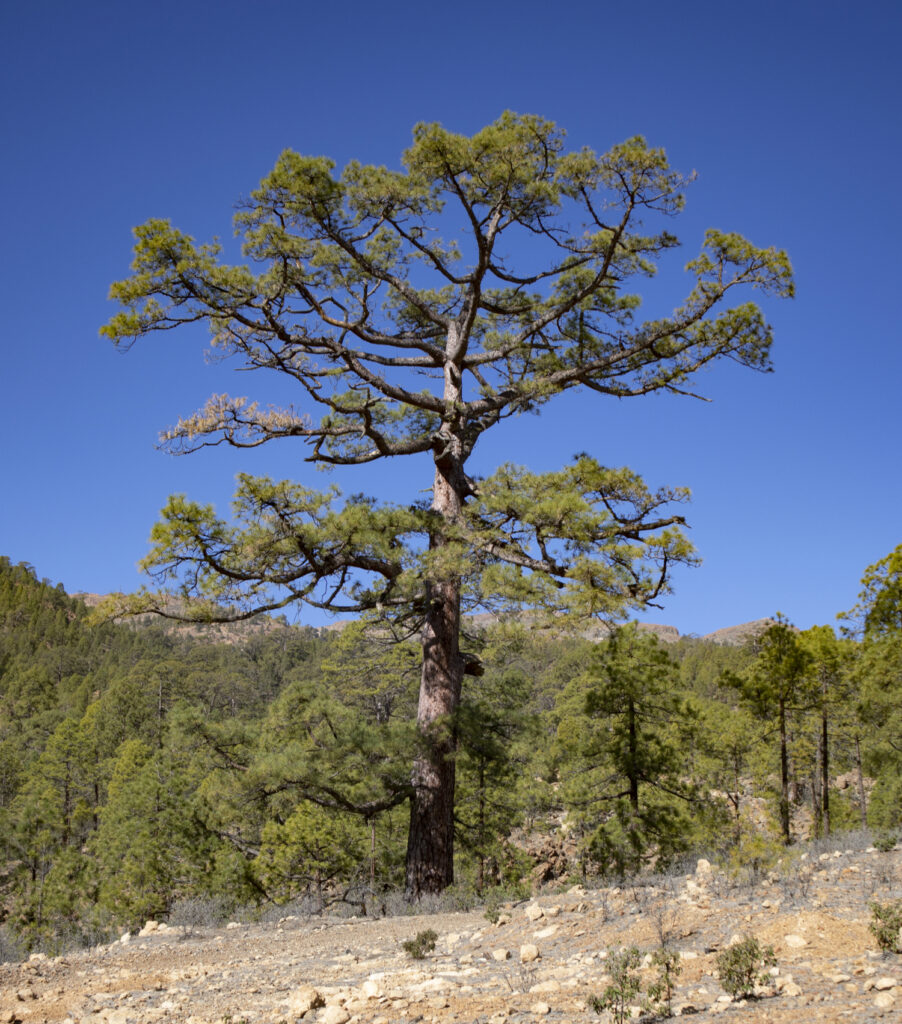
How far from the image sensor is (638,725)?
13.9 metres

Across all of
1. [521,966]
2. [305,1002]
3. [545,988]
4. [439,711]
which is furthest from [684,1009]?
[439,711]

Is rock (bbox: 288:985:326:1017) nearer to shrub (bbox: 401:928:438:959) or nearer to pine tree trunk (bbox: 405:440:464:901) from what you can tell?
shrub (bbox: 401:928:438:959)

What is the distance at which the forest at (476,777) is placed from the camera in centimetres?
1004

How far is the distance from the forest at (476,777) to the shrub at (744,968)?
2.44m

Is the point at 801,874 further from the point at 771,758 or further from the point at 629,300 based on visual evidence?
the point at 771,758

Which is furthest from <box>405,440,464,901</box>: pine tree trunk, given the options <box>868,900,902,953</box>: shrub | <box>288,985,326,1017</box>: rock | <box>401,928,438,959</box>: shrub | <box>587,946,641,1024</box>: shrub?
<box>868,900,902,953</box>: shrub

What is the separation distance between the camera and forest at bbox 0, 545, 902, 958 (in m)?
10.0

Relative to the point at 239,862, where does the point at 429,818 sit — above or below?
above

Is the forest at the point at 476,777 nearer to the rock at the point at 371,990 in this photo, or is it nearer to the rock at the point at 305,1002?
the rock at the point at 371,990

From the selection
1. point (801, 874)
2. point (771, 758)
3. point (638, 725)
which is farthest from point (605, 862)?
point (771, 758)

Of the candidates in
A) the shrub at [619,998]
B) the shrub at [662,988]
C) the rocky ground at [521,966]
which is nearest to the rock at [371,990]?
the rocky ground at [521,966]

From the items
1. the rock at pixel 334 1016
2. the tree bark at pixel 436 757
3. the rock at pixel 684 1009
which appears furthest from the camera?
the tree bark at pixel 436 757

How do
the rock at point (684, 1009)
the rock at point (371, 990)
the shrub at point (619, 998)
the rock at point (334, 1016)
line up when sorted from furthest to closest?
the rock at point (371, 990)
the rock at point (334, 1016)
the rock at point (684, 1009)
the shrub at point (619, 998)

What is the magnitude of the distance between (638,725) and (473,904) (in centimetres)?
658
